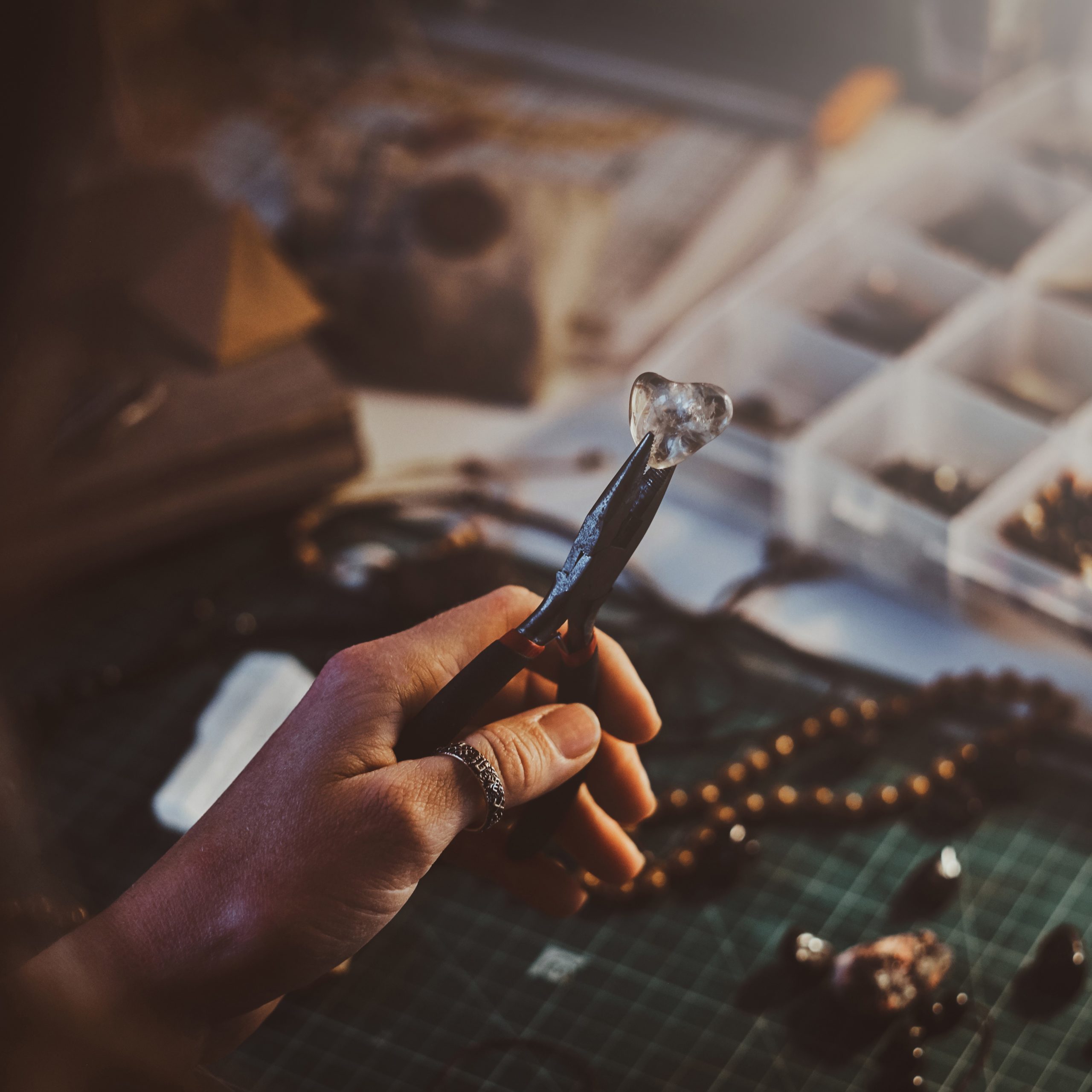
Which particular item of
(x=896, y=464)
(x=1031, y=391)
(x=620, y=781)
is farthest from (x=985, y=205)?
(x=620, y=781)

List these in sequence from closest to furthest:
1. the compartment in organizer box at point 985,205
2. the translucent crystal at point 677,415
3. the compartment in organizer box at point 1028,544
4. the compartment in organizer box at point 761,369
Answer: the translucent crystal at point 677,415, the compartment in organizer box at point 1028,544, the compartment in organizer box at point 761,369, the compartment in organizer box at point 985,205

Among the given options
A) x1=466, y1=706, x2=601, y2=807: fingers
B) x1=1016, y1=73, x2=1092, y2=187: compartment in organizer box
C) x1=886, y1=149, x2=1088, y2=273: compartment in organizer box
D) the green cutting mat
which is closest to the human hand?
x1=466, y1=706, x2=601, y2=807: fingers

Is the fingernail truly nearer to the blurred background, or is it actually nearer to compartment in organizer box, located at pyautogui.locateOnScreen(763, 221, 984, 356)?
the blurred background

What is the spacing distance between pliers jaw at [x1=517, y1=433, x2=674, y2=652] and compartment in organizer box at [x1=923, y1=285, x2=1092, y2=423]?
0.58 meters

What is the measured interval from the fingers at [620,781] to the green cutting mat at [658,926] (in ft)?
0.34

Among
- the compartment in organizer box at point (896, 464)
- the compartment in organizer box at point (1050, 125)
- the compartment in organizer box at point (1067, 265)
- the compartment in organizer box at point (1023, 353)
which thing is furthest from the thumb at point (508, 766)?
the compartment in organizer box at point (1050, 125)

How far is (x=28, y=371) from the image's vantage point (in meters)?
0.96

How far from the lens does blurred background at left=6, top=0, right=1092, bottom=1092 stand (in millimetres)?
673

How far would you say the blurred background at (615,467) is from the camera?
0.67 m

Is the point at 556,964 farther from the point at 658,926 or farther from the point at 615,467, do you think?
the point at 615,467

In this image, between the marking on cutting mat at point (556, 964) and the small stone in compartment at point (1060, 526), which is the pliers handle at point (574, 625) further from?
the small stone in compartment at point (1060, 526)

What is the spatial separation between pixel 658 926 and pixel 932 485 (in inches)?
16.6

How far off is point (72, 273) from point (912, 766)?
0.88 m

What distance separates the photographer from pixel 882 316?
1053 millimetres
